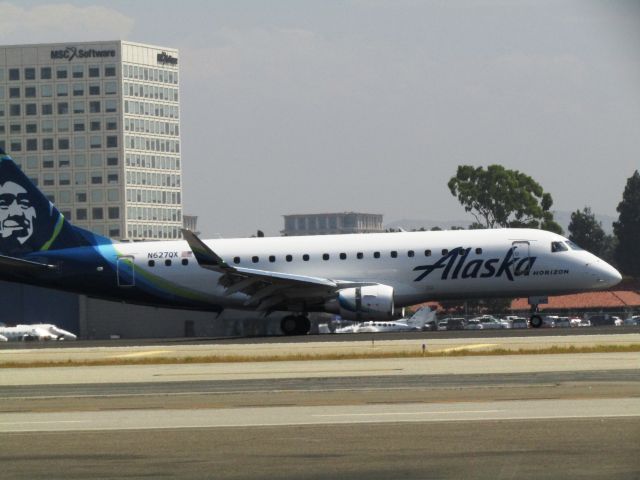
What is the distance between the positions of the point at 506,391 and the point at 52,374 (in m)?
12.7

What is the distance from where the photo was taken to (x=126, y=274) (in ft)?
159

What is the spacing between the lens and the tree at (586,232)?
149m

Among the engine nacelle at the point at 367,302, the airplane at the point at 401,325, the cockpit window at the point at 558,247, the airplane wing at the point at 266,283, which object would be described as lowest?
the airplane at the point at 401,325

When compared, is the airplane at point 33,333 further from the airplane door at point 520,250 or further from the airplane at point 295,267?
the airplane door at point 520,250

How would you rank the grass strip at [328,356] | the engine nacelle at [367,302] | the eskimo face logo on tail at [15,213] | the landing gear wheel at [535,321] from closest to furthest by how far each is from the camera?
1. the grass strip at [328,356]
2. the engine nacelle at [367,302]
3. the landing gear wheel at [535,321]
4. the eskimo face logo on tail at [15,213]

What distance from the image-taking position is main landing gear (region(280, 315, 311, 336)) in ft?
157

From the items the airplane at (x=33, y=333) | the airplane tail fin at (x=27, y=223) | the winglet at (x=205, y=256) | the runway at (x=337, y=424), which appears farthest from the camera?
the airplane at (x=33, y=333)

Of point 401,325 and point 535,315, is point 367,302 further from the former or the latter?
point 401,325

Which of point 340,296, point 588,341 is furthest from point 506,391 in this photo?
point 340,296

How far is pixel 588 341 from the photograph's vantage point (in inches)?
1400

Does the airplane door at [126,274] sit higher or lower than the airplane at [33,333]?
higher

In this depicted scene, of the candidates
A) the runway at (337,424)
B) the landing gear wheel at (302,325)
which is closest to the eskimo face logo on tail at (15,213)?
the landing gear wheel at (302,325)

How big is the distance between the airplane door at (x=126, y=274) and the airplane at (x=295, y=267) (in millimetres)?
35

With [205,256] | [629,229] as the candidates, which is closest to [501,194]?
[629,229]
